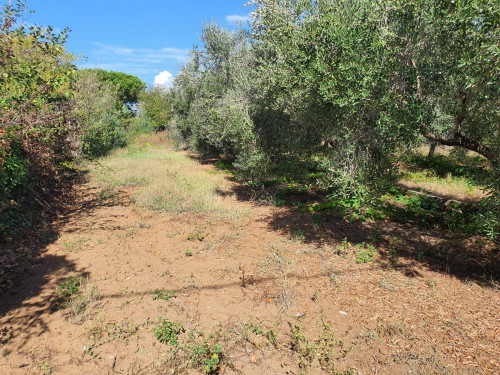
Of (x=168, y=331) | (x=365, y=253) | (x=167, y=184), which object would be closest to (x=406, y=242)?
(x=365, y=253)

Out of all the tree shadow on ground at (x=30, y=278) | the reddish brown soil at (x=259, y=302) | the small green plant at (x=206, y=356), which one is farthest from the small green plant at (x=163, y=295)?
the tree shadow on ground at (x=30, y=278)

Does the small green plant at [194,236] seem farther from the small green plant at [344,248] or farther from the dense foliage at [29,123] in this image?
the dense foliage at [29,123]

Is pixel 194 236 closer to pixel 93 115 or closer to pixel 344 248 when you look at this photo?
pixel 344 248

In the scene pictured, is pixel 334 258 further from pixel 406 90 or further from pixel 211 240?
pixel 406 90

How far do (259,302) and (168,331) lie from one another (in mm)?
1553

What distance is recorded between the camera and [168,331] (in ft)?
13.7

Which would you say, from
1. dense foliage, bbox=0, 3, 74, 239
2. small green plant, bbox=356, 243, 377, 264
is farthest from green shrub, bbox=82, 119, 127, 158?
small green plant, bbox=356, 243, 377, 264

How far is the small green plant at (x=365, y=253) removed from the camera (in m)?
6.29

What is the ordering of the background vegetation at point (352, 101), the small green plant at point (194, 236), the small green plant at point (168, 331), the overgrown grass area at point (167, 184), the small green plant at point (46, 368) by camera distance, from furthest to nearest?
the overgrown grass area at point (167, 184)
the small green plant at point (194, 236)
the background vegetation at point (352, 101)
the small green plant at point (168, 331)
the small green plant at point (46, 368)

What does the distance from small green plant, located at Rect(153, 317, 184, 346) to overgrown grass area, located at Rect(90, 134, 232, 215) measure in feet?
16.6

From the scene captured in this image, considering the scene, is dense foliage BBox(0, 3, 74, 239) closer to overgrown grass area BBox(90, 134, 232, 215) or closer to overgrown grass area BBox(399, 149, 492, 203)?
overgrown grass area BBox(90, 134, 232, 215)

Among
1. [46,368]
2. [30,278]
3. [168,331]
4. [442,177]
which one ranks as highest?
[442,177]

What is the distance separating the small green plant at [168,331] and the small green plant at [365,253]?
392 centimetres

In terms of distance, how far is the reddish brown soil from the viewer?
149 inches
